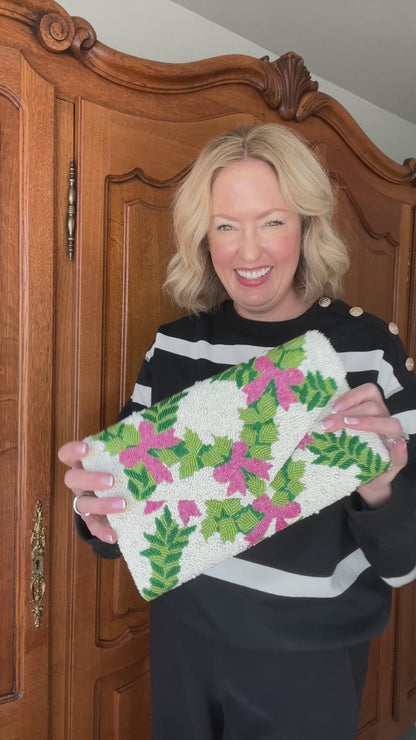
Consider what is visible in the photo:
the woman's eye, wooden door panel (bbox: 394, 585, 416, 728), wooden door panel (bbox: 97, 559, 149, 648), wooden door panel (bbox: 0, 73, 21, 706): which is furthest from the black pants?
wooden door panel (bbox: 394, 585, 416, 728)

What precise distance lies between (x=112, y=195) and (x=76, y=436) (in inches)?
17.0

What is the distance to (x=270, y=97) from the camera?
1.28 metres

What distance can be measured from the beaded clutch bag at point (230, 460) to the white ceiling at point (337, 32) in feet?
4.08

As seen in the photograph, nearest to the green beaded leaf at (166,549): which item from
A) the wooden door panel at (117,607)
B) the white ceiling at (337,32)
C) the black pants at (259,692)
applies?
the black pants at (259,692)

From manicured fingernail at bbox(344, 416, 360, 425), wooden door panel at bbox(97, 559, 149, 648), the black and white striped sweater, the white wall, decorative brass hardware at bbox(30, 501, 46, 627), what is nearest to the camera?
manicured fingernail at bbox(344, 416, 360, 425)

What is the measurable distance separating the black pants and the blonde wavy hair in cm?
60

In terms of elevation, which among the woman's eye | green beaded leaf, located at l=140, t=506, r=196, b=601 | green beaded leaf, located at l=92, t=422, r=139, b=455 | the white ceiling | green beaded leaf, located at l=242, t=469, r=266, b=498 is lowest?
green beaded leaf, located at l=140, t=506, r=196, b=601

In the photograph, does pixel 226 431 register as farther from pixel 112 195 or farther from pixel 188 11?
pixel 188 11

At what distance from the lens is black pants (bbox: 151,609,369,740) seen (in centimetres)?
94

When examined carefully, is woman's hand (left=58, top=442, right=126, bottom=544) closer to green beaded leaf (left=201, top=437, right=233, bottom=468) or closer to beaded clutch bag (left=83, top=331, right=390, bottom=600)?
beaded clutch bag (left=83, top=331, right=390, bottom=600)

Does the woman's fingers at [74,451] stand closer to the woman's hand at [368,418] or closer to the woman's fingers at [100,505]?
the woman's fingers at [100,505]

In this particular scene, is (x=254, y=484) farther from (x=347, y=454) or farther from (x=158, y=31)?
(x=158, y=31)

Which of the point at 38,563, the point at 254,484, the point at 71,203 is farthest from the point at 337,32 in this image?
the point at 38,563

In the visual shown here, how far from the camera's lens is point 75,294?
1.05 meters
